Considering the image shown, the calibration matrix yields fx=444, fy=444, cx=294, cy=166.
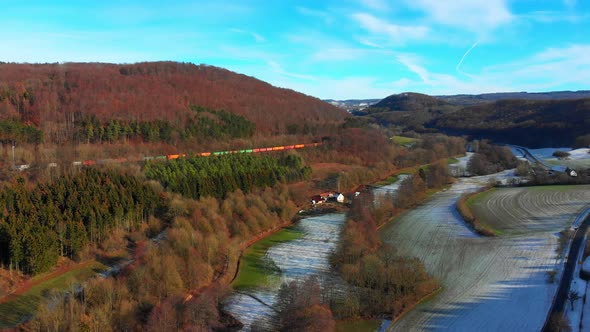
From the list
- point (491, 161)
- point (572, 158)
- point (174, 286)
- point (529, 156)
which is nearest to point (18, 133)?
point (174, 286)

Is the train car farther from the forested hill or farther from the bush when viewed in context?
the bush

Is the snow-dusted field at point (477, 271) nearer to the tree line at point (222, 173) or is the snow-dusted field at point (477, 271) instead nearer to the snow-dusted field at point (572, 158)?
the tree line at point (222, 173)

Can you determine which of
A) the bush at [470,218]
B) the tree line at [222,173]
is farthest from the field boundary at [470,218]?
the tree line at [222,173]

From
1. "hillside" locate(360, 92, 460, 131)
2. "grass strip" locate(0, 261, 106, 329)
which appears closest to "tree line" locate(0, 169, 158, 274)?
"grass strip" locate(0, 261, 106, 329)

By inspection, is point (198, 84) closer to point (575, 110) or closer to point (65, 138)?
point (65, 138)

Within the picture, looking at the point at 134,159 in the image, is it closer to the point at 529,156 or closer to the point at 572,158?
the point at 572,158

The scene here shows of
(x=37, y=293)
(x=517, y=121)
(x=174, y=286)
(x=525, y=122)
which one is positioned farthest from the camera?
(x=517, y=121)
